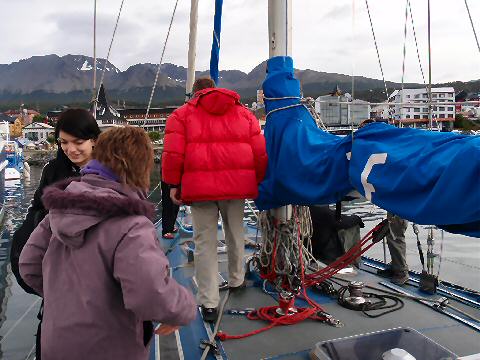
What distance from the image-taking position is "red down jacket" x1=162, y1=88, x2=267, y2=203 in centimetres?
341

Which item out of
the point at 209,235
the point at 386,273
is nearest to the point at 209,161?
the point at 209,235

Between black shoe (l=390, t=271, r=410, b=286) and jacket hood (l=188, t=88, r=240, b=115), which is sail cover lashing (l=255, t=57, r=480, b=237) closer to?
jacket hood (l=188, t=88, r=240, b=115)

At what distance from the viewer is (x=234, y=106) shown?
3557 millimetres

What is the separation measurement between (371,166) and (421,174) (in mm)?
397

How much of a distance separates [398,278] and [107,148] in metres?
3.68

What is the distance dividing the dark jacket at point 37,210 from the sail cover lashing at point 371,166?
1.61 m

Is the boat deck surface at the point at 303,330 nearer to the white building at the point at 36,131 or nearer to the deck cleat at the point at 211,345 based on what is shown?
the deck cleat at the point at 211,345

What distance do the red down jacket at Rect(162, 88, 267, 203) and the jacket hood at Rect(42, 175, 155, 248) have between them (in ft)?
5.20

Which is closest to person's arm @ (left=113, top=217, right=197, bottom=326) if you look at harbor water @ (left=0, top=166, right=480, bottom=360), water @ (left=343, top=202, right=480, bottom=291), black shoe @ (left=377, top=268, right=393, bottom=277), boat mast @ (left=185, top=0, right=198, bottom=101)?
harbor water @ (left=0, top=166, right=480, bottom=360)

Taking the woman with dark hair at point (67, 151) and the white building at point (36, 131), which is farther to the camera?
the white building at point (36, 131)

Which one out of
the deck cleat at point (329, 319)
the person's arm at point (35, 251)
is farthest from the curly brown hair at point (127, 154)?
the deck cleat at point (329, 319)

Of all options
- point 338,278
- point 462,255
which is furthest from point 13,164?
point 338,278

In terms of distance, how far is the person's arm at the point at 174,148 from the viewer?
340 cm

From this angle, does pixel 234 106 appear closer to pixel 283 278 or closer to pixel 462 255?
pixel 283 278
